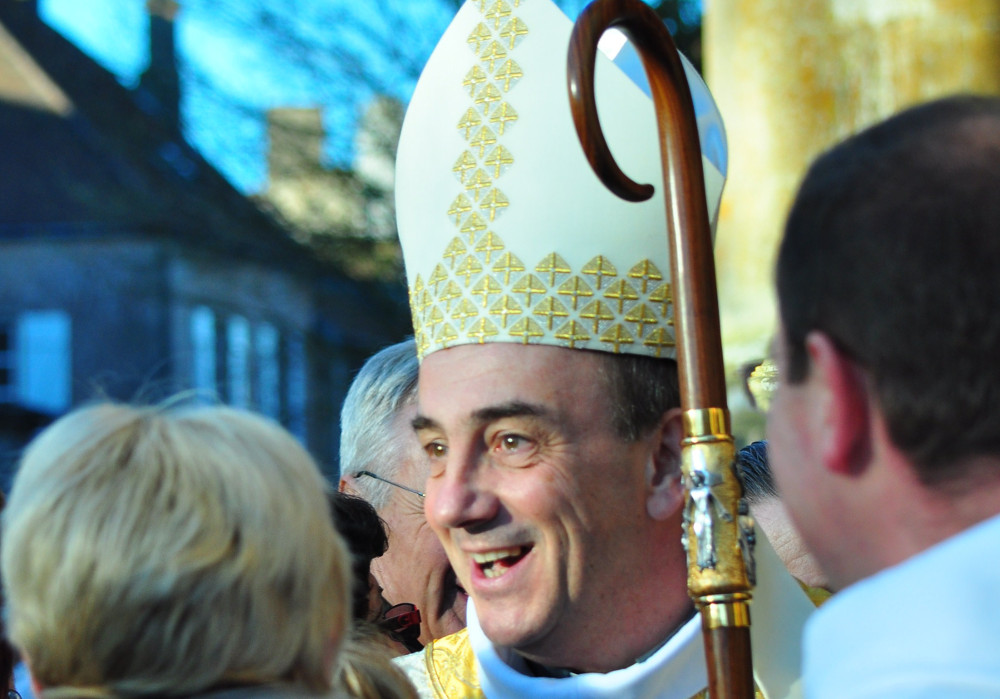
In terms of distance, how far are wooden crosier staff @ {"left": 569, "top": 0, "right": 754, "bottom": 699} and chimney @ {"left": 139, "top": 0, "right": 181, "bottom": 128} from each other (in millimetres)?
10336

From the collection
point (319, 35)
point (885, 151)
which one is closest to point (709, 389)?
point (885, 151)

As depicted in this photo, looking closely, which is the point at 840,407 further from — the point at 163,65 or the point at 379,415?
the point at 163,65

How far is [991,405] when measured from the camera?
4.58 ft

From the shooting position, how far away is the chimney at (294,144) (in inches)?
460

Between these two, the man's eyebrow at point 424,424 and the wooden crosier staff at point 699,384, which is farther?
the man's eyebrow at point 424,424

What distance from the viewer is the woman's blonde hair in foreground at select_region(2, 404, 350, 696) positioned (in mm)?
1624

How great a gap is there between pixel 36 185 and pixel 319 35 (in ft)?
39.9

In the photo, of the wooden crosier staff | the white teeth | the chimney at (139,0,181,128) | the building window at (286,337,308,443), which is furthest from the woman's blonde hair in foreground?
the building window at (286,337,308,443)

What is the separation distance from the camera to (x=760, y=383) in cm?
368

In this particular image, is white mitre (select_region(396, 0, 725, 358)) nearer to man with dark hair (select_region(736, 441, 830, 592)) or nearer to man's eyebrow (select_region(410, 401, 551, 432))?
man's eyebrow (select_region(410, 401, 551, 432))

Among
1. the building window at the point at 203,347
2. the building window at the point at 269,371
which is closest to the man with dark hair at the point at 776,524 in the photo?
the building window at the point at 269,371

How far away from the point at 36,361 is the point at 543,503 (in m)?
19.8

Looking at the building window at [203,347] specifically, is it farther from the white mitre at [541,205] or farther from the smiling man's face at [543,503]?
the smiling man's face at [543,503]

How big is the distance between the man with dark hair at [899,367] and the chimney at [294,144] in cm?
1046
